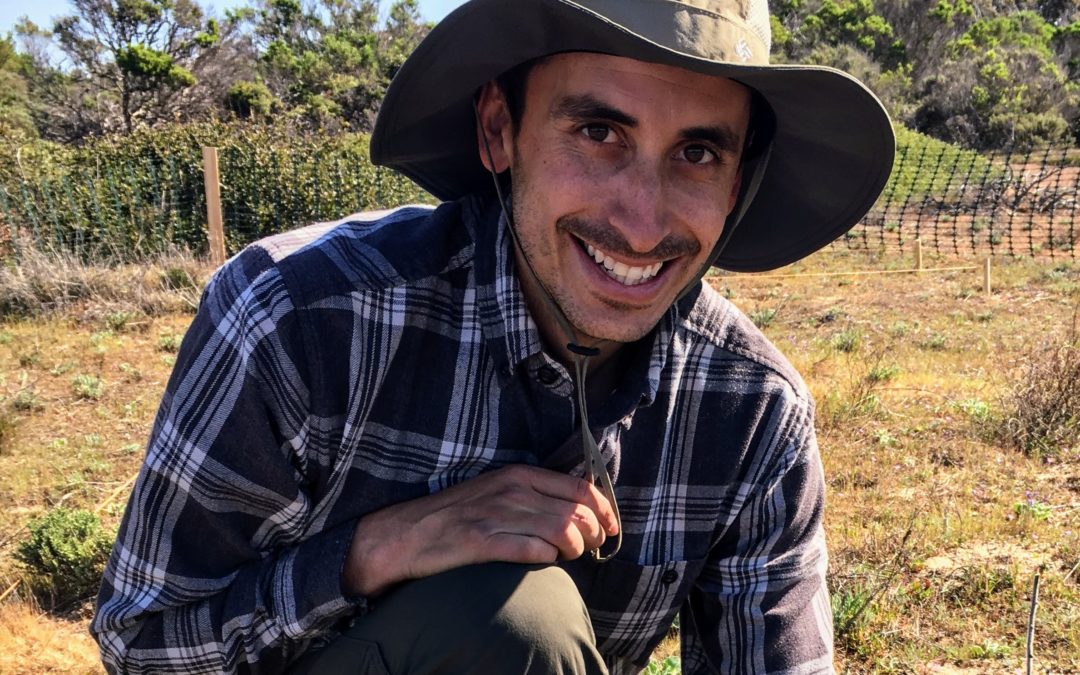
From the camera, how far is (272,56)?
3638 centimetres

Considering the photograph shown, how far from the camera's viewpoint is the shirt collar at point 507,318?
1.75 m

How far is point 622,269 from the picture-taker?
1.71 metres

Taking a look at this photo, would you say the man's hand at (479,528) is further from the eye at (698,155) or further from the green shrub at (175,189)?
the green shrub at (175,189)

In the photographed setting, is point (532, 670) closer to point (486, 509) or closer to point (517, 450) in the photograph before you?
point (486, 509)

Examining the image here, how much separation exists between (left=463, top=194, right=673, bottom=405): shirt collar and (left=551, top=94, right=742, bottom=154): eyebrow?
0.28 metres

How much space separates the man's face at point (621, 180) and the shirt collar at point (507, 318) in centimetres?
6

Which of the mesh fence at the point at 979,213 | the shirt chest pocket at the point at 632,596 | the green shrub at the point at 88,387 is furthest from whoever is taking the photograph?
the mesh fence at the point at 979,213

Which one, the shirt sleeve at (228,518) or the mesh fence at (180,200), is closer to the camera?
the shirt sleeve at (228,518)

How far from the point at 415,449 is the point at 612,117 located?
0.75 metres

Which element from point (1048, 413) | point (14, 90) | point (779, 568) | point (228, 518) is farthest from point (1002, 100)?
point (228, 518)

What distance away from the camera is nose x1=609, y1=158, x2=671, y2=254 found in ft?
5.47

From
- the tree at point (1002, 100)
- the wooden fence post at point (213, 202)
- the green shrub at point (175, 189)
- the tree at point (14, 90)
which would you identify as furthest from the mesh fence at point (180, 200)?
the tree at point (1002, 100)

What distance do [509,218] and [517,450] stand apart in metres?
0.48

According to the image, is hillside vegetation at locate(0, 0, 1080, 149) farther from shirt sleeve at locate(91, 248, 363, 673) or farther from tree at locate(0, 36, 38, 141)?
shirt sleeve at locate(91, 248, 363, 673)
